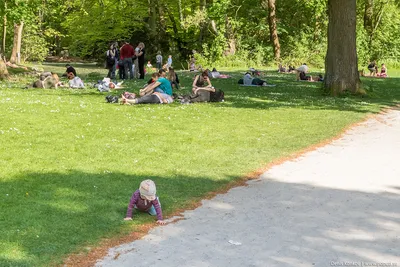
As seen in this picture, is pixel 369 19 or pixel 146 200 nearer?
pixel 146 200

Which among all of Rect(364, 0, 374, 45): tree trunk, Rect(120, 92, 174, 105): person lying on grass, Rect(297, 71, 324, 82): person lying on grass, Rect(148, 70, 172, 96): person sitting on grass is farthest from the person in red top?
Rect(364, 0, 374, 45): tree trunk

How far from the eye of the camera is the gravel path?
7.52 m

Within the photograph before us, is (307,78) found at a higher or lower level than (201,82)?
lower

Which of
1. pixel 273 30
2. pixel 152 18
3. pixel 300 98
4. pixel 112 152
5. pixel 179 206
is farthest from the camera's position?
pixel 152 18

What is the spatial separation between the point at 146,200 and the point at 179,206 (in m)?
0.86

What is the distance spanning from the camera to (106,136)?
15766 millimetres

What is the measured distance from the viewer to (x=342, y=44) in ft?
88.2

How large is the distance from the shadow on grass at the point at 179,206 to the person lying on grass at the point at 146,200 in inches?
6.5

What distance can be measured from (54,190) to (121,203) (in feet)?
4.47

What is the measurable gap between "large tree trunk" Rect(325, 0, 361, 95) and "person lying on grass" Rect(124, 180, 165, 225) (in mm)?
19362

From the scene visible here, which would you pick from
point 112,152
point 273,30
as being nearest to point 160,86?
point 112,152

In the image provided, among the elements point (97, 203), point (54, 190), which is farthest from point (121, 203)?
point (54, 190)

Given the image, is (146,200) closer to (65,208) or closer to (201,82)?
(65,208)

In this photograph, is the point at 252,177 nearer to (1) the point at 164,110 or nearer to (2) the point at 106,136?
(2) the point at 106,136
